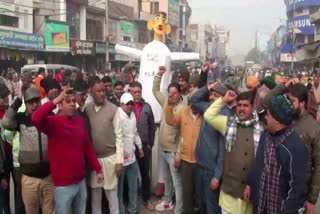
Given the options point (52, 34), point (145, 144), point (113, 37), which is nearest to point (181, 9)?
point (113, 37)

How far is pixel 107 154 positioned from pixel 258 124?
167 centimetres

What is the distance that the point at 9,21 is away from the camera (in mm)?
28344

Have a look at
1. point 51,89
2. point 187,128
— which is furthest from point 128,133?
point 51,89

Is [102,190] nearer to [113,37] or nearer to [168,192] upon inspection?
[168,192]

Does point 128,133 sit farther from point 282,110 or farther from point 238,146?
point 282,110

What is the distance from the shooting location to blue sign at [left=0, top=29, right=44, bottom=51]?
26078 millimetres

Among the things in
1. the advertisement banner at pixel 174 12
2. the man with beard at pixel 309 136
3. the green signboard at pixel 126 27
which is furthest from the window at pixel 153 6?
the man with beard at pixel 309 136

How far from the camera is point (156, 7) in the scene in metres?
66.0

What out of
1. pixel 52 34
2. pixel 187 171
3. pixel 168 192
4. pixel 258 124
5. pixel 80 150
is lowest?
pixel 168 192

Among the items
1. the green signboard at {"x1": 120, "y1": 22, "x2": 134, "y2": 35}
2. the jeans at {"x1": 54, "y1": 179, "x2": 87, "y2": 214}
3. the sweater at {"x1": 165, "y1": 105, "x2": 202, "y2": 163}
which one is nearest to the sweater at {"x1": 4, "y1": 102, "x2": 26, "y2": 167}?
the jeans at {"x1": 54, "y1": 179, "x2": 87, "y2": 214}

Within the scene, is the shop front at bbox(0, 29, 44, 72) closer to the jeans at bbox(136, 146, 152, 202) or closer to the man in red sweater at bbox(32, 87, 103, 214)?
the jeans at bbox(136, 146, 152, 202)

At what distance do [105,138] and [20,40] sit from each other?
24.3 meters

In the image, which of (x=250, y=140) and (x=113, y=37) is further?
(x=113, y=37)

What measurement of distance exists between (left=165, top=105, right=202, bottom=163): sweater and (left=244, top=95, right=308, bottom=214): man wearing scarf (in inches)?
63.1
